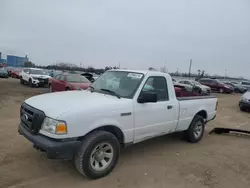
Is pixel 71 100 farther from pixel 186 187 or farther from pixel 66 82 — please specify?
pixel 66 82

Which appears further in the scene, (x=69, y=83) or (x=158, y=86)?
(x=69, y=83)

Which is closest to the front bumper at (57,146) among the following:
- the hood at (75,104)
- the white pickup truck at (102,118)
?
the white pickup truck at (102,118)

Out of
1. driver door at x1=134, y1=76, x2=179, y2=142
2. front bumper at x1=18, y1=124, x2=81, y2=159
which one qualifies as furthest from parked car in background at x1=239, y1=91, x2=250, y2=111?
front bumper at x1=18, y1=124, x2=81, y2=159

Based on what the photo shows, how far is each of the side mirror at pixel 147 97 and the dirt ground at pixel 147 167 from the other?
1.31 m

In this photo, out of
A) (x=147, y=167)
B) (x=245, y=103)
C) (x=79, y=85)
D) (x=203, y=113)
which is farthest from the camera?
(x=245, y=103)

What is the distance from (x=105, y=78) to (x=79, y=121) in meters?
1.80

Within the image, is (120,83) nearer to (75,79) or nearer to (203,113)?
(203,113)

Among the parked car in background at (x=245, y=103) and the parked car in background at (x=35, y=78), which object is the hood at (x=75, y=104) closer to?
the parked car in background at (x=245, y=103)

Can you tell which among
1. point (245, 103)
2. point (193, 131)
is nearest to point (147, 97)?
point (193, 131)

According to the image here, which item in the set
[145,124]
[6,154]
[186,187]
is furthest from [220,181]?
[6,154]

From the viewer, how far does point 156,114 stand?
4.25 m

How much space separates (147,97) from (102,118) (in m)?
0.94

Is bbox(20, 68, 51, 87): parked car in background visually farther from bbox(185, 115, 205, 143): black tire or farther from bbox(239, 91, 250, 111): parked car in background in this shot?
bbox(185, 115, 205, 143): black tire

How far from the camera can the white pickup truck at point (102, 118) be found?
121 inches
